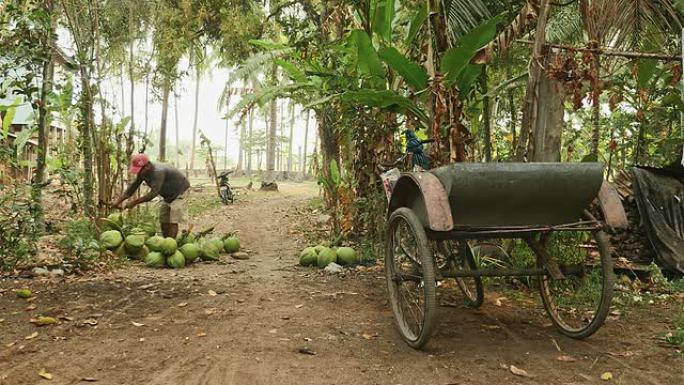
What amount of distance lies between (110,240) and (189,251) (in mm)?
890

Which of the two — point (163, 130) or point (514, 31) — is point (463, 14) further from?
point (163, 130)

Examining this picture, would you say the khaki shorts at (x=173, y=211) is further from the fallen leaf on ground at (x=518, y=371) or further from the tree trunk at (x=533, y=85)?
the fallen leaf on ground at (x=518, y=371)

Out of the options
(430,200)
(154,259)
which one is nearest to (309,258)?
(154,259)

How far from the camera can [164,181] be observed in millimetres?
7355

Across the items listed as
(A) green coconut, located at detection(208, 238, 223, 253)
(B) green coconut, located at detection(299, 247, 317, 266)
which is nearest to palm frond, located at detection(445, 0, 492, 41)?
(B) green coconut, located at detection(299, 247, 317, 266)

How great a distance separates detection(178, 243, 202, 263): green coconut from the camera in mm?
6387

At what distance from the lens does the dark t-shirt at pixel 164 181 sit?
7.02 metres

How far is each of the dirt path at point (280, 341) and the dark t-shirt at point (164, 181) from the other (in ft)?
6.72

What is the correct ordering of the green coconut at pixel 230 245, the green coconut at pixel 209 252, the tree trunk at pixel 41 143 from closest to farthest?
the tree trunk at pixel 41 143
the green coconut at pixel 209 252
the green coconut at pixel 230 245

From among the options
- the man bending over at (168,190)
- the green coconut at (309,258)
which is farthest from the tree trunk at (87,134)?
the green coconut at (309,258)

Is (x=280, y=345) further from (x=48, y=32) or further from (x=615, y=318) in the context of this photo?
(x=48, y=32)

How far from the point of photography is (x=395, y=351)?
3244 mm

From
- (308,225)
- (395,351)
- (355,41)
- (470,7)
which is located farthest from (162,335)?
(308,225)

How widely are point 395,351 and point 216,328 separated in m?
1.29
